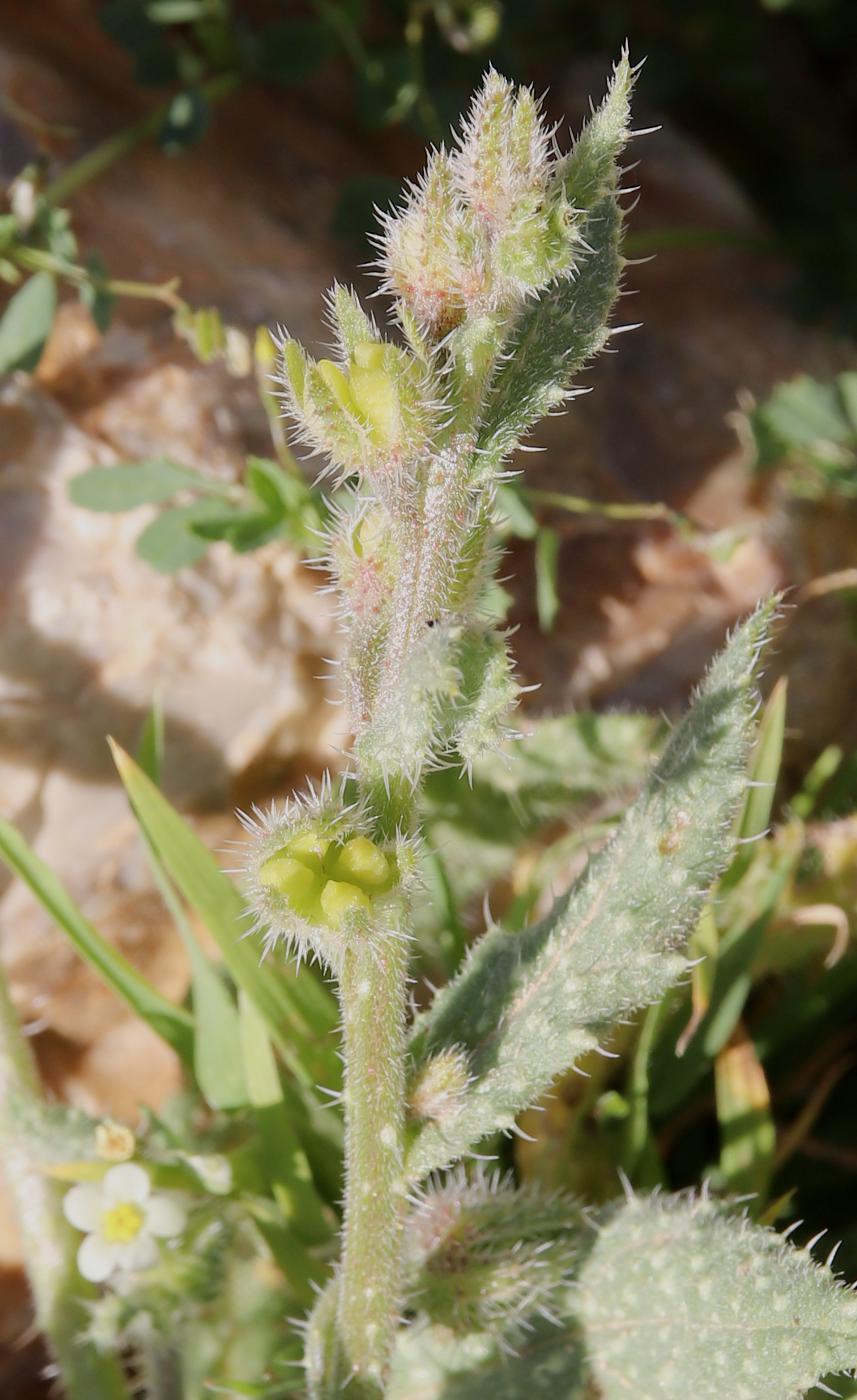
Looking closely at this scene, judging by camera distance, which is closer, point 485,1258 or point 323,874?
point 323,874

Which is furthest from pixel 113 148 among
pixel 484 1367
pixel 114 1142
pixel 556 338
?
pixel 484 1367

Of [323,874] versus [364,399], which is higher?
[364,399]

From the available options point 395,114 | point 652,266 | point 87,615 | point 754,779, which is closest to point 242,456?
point 87,615

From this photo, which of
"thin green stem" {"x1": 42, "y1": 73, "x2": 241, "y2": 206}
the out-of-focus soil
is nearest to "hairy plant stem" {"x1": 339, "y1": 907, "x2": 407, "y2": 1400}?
the out-of-focus soil

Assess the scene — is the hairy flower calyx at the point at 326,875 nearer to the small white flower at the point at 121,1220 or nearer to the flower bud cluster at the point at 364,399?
the flower bud cluster at the point at 364,399

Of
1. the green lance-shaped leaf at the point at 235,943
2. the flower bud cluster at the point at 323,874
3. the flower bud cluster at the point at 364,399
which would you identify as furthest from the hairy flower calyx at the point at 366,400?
the green lance-shaped leaf at the point at 235,943

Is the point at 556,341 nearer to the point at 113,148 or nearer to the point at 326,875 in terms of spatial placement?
the point at 326,875
